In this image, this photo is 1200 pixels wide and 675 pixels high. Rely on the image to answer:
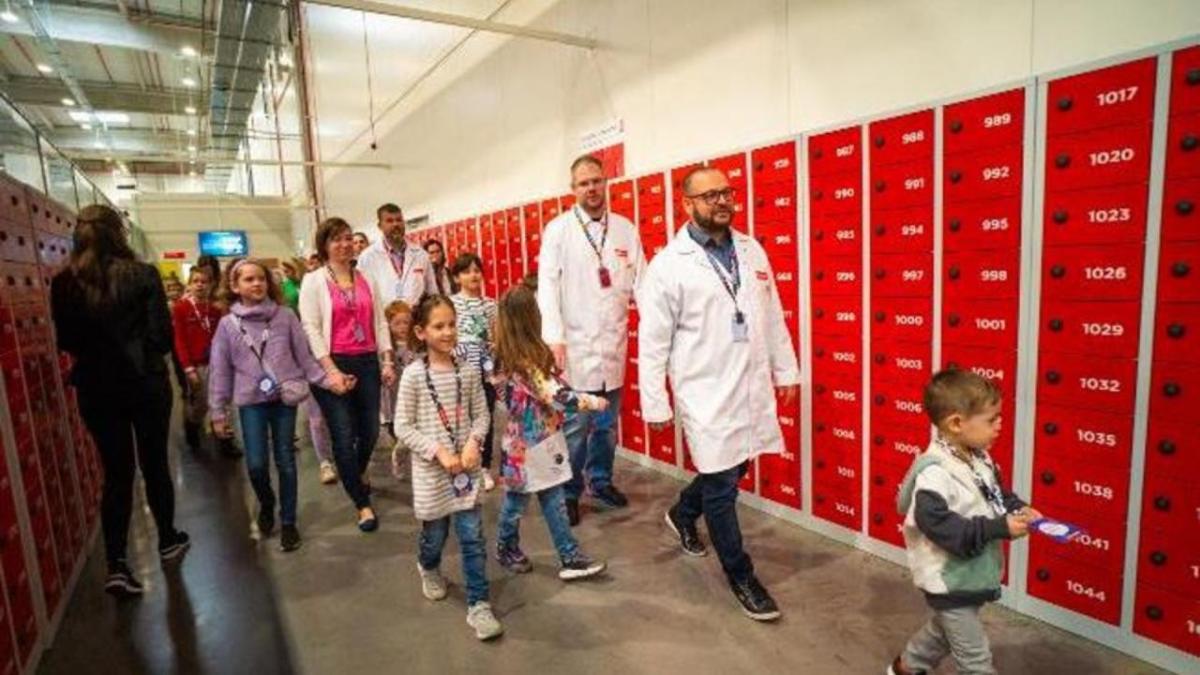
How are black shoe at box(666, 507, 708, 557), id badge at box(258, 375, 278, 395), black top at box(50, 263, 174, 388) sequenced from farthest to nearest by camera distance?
1. id badge at box(258, 375, 278, 395)
2. black shoe at box(666, 507, 708, 557)
3. black top at box(50, 263, 174, 388)

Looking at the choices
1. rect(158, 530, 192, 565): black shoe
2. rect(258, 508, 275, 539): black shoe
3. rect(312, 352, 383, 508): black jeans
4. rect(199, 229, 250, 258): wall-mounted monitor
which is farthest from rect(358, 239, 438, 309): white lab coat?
rect(199, 229, 250, 258): wall-mounted monitor

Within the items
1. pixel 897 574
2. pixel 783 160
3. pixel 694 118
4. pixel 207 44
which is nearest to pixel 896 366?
pixel 897 574

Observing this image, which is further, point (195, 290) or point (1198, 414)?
point (195, 290)

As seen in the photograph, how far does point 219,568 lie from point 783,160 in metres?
3.08

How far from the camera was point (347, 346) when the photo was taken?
3137mm

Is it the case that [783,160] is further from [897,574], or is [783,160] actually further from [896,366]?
[897,574]

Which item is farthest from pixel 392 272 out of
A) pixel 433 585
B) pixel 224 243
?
pixel 224 243

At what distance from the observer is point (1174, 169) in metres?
1.71

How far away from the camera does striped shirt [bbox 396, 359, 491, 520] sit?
2180 millimetres

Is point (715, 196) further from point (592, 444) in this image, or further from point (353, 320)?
point (353, 320)

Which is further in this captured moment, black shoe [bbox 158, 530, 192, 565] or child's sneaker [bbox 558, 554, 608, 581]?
black shoe [bbox 158, 530, 192, 565]

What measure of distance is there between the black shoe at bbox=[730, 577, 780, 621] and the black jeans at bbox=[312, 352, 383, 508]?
6.31 feet

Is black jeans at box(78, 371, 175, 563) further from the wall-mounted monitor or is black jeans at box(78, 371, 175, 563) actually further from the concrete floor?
the wall-mounted monitor

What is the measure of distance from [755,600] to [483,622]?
37.1 inches
